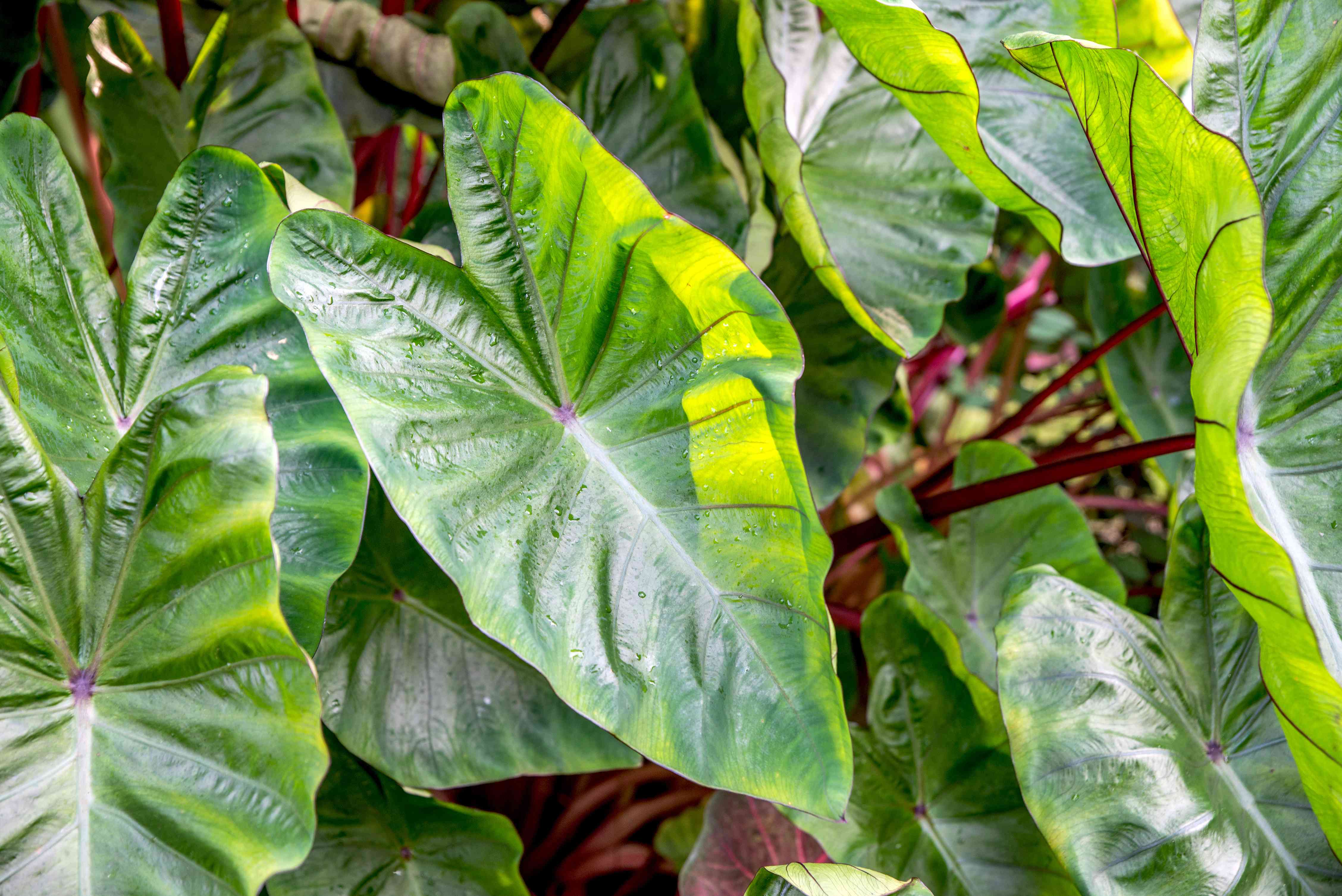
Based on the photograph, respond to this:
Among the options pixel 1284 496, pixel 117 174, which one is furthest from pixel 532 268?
pixel 1284 496

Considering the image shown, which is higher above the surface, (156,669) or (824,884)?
(156,669)

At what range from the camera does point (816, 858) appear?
2.90ft

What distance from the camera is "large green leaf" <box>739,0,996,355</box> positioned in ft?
3.03

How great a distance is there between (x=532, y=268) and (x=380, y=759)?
1.43 ft

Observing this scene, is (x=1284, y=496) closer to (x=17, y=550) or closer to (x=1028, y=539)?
(x=1028, y=539)

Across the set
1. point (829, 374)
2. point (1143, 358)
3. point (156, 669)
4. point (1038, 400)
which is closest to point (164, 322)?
point (156, 669)

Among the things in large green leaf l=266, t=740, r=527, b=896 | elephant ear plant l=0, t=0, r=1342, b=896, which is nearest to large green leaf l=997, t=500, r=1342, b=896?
elephant ear plant l=0, t=0, r=1342, b=896

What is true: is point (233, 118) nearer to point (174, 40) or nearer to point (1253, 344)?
point (174, 40)

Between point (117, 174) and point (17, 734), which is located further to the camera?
point (117, 174)

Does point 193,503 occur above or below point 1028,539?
above

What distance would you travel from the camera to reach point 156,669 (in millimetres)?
528

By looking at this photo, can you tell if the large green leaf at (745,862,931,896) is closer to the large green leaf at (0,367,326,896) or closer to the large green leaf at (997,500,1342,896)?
the large green leaf at (997,500,1342,896)

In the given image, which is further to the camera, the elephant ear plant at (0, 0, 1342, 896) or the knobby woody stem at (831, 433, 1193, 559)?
the knobby woody stem at (831, 433, 1193, 559)

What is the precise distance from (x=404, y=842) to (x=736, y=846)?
32cm
